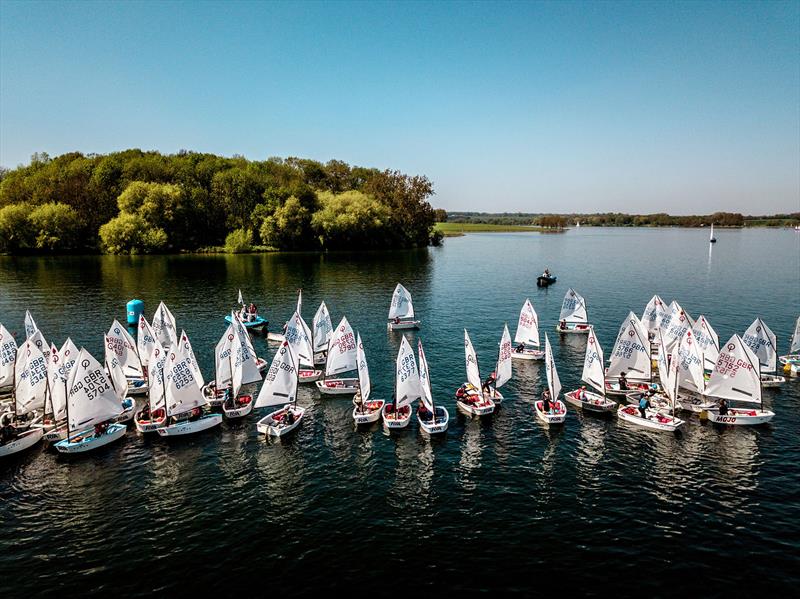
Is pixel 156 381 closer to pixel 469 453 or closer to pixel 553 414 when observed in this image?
pixel 469 453

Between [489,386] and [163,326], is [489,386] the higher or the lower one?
the lower one

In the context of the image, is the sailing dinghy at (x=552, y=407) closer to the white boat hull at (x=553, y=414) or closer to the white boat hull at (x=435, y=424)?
the white boat hull at (x=553, y=414)

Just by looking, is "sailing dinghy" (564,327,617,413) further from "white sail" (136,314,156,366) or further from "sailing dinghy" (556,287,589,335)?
"white sail" (136,314,156,366)

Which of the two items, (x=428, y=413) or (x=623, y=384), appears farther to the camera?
(x=623, y=384)

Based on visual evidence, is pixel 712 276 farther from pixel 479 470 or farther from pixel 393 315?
pixel 479 470

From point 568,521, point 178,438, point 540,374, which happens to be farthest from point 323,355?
point 568,521

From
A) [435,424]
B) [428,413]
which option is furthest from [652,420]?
[428,413]
